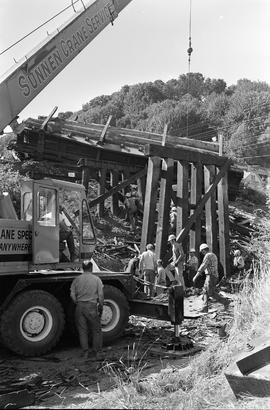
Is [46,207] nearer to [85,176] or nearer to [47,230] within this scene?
[47,230]

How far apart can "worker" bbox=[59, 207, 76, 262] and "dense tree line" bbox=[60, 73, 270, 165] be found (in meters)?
37.2

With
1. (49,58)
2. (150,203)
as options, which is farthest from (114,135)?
(49,58)

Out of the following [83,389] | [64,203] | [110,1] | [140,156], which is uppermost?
[110,1]

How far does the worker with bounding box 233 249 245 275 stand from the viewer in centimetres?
1348

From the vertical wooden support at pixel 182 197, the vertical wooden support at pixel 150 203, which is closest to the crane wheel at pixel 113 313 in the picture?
the vertical wooden support at pixel 150 203

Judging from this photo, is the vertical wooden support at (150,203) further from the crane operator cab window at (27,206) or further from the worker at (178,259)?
the crane operator cab window at (27,206)

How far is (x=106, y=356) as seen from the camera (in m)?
7.20

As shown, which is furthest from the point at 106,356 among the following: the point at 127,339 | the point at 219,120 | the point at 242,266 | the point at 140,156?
the point at 219,120

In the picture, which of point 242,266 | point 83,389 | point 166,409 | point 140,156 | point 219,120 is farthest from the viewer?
point 219,120

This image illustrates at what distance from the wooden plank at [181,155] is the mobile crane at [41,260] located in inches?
164

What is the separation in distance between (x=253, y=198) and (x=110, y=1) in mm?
14036

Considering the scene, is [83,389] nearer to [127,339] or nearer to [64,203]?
[127,339]

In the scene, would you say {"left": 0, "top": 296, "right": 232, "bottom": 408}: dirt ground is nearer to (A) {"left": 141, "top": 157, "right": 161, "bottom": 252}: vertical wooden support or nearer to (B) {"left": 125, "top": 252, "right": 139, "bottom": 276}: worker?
(B) {"left": 125, "top": 252, "right": 139, "bottom": 276}: worker

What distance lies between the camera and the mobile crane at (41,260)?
23.7ft
